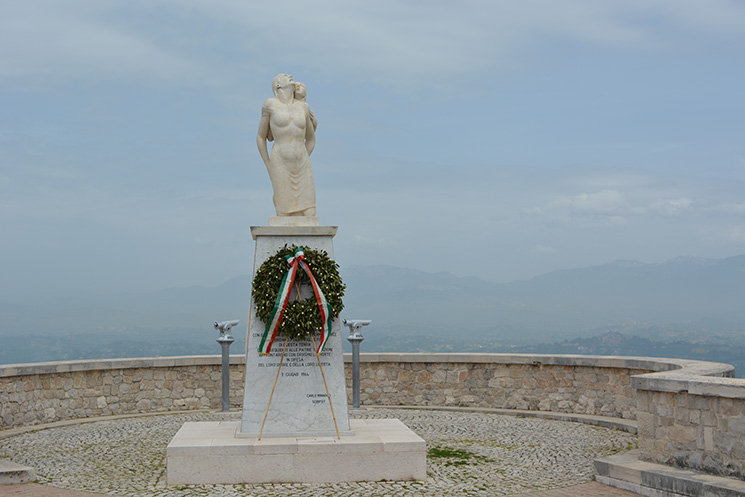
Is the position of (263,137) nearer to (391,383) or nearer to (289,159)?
(289,159)

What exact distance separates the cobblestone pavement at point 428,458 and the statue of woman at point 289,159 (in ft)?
10.3

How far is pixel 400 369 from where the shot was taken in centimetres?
1409

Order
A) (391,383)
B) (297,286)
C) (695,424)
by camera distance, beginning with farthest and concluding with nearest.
A: 1. (391,383)
2. (297,286)
3. (695,424)

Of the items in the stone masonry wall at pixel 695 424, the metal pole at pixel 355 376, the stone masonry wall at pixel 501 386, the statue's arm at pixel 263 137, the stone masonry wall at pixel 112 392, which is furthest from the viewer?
the metal pole at pixel 355 376

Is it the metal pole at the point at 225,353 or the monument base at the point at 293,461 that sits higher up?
the metal pole at the point at 225,353

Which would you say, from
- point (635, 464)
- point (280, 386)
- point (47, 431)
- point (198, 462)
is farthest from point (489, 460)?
point (47, 431)

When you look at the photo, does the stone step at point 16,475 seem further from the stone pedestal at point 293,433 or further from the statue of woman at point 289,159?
the statue of woman at point 289,159

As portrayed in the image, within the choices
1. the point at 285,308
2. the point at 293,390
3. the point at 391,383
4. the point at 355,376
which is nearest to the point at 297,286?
the point at 285,308

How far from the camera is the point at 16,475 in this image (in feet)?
27.4

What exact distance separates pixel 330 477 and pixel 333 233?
2.63 meters

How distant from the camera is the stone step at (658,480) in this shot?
282 inches

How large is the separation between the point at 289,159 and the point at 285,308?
1776mm

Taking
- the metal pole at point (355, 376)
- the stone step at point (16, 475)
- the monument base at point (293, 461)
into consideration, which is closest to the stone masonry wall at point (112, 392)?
the metal pole at point (355, 376)

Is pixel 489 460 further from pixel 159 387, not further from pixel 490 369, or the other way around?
pixel 159 387
